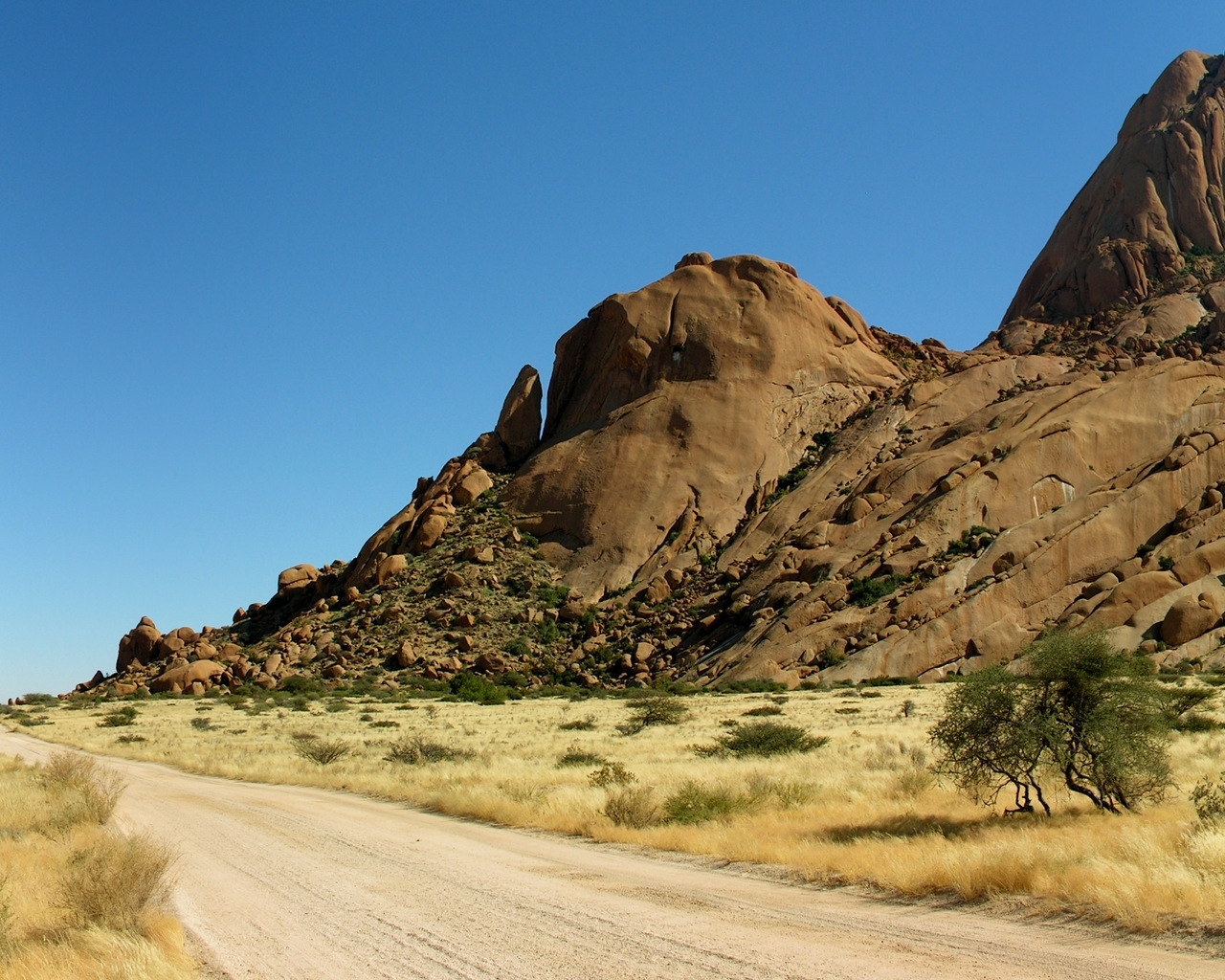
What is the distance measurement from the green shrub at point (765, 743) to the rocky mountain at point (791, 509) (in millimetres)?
24421

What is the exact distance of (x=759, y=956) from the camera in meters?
8.05

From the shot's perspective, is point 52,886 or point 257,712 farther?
point 257,712

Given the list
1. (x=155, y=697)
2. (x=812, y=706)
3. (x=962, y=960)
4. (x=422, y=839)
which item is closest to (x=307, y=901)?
(x=422, y=839)

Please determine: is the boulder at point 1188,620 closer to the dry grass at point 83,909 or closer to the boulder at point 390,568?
the dry grass at point 83,909

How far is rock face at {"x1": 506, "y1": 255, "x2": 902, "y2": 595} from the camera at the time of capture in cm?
7012

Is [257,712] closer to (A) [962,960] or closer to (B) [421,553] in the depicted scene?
(B) [421,553]

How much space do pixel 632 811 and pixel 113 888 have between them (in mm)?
8073

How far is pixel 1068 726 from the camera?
47.9ft

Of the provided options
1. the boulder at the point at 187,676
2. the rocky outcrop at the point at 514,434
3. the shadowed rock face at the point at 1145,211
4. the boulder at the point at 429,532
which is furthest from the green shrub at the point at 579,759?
the shadowed rock face at the point at 1145,211

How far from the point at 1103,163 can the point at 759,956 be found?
11756 cm

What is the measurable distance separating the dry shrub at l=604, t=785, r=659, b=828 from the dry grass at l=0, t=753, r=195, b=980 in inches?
266

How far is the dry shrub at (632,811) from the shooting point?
1563 cm

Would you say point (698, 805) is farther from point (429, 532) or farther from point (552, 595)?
point (429, 532)

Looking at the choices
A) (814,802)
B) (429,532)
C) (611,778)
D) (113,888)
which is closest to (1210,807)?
(814,802)
